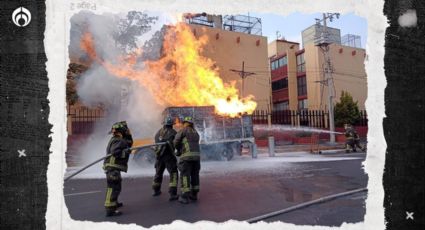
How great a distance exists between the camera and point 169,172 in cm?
556

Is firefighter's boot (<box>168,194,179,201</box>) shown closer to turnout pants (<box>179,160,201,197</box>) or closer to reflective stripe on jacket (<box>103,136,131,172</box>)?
turnout pants (<box>179,160,201,197</box>)

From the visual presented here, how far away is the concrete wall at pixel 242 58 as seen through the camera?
6.66 m

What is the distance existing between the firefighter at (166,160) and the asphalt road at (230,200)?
0.50 feet

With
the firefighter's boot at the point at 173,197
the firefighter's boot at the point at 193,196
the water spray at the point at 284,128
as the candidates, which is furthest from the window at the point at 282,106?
the firefighter's boot at the point at 173,197

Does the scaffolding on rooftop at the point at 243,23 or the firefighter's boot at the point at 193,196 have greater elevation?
the scaffolding on rooftop at the point at 243,23

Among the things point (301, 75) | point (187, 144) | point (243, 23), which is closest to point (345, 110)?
point (301, 75)

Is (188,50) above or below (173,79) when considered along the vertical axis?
above

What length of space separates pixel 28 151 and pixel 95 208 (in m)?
1.22

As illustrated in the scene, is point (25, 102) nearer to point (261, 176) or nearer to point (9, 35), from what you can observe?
point (9, 35)

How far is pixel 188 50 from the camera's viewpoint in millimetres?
6527

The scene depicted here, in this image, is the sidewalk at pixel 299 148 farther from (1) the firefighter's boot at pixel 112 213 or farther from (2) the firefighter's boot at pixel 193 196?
(1) the firefighter's boot at pixel 112 213

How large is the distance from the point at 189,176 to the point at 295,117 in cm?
375

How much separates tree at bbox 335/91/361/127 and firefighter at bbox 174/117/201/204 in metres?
2.84

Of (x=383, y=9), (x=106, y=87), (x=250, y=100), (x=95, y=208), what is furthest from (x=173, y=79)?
(x=383, y=9)
